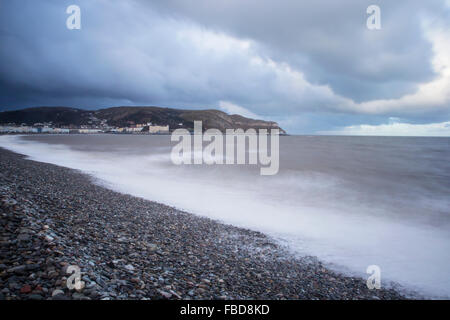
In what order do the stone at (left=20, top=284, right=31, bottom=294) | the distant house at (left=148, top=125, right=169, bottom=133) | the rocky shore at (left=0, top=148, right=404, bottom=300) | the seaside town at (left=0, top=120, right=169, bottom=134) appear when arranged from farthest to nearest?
1. the distant house at (left=148, top=125, right=169, bottom=133)
2. the seaside town at (left=0, top=120, right=169, bottom=134)
3. the rocky shore at (left=0, top=148, right=404, bottom=300)
4. the stone at (left=20, top=284, right=31, bottom=294)

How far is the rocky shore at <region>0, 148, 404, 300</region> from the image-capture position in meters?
3.30

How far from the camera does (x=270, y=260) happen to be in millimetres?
5539

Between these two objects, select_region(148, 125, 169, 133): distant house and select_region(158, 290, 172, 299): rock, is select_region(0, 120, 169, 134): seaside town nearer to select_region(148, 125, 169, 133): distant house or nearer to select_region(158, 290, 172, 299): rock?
select_region(148, 125, 169, 133): distant house

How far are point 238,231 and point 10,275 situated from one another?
18.2ft

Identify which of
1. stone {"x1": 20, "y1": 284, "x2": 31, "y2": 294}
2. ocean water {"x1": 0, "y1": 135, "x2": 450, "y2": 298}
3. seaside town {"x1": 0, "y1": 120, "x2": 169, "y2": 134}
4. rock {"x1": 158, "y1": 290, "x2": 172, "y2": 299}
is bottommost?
ocean water {"x1": 0, "y1": 135, "x2": 450, "y2": 298}

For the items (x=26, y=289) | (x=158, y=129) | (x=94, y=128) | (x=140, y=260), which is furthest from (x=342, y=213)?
(x=94, y=128)

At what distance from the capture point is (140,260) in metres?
4.44

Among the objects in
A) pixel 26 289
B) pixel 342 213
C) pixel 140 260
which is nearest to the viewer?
pixel 26 289

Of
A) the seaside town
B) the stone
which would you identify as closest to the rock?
the stone

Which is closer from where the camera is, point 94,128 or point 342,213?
point 342,213

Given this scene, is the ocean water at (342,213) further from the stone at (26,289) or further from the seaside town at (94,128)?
the seaside town at (94,128)

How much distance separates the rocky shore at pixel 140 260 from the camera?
3.30 m

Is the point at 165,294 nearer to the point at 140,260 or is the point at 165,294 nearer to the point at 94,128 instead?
the point at 140,260
